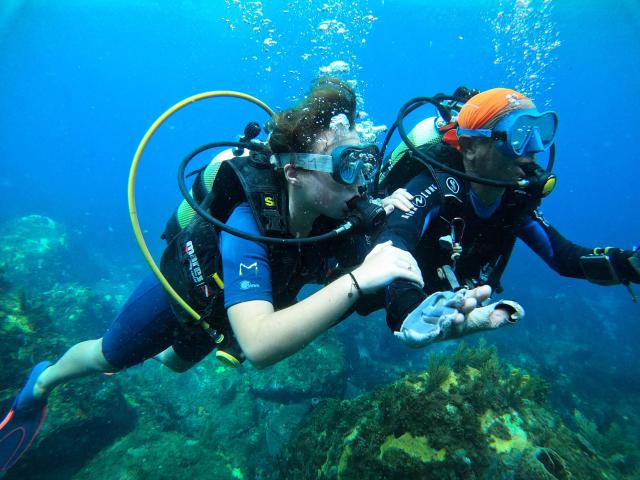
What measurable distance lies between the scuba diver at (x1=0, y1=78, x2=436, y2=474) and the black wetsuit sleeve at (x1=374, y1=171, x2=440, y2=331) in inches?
6.7

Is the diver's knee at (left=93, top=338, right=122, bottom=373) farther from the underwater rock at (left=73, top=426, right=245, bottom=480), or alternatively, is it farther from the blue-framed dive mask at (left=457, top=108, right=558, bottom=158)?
the blue-framed dive mask at (left=457, top=108, right=558, bottom=158)

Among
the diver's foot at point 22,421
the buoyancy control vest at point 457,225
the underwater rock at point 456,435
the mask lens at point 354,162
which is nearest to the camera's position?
the mask lens at point 354,162

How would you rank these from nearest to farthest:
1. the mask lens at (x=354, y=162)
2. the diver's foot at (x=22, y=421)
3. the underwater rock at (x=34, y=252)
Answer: the mask lens at (x=354, y=162)
the diver's foot at (x=22, y=421)
the underwater rock at (x=34, y=252)

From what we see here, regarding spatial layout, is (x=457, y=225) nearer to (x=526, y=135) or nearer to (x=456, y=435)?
(x=526, y=135)

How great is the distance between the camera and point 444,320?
56.7 inches

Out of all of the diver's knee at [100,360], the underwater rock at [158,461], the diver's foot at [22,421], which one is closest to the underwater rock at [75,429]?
the underwater rock at [158,461]

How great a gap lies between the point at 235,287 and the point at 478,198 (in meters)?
2.46

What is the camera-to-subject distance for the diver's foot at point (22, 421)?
4.12m

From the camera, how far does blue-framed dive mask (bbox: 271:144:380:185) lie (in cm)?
218

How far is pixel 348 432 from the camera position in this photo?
13.8 feet

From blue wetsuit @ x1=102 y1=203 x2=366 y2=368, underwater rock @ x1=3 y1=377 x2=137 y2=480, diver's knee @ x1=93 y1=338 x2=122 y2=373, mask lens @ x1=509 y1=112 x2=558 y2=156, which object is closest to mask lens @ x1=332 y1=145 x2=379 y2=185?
blue wetsuit @ x1=102 y1=203 x2=366 y2=368

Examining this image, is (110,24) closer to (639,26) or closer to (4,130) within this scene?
(639,26)

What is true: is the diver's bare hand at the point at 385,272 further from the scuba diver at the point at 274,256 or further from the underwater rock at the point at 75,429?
the underwater rock at the point at 75,429

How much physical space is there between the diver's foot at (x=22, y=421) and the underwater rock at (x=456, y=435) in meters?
3.81
